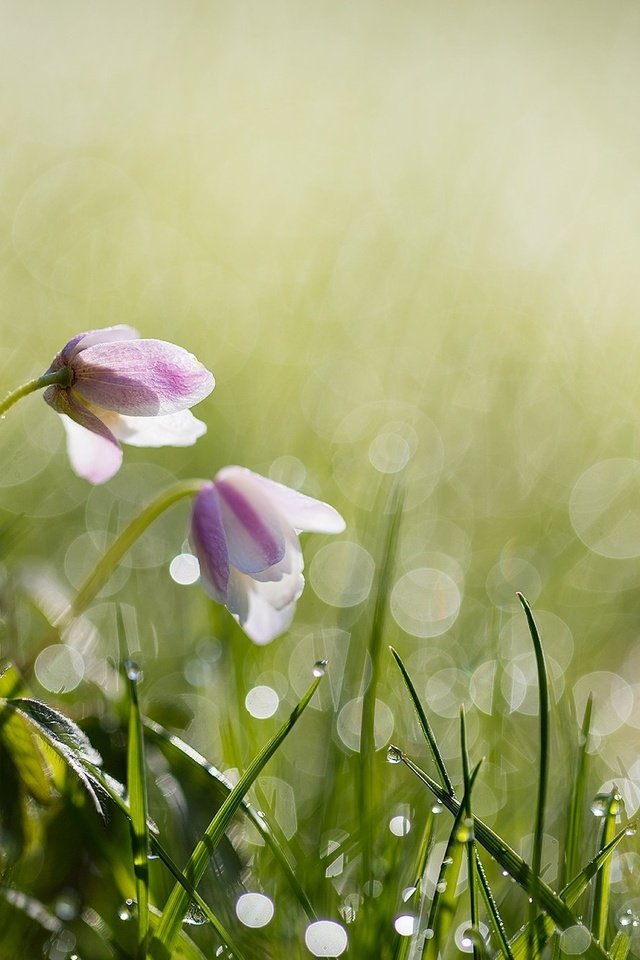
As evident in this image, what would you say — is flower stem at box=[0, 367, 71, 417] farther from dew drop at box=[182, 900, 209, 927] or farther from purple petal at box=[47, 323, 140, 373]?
dew drop at box=[182, 900, 209, 927]

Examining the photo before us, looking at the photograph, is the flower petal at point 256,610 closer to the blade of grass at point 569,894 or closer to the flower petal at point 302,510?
the flower petal at point 302,510

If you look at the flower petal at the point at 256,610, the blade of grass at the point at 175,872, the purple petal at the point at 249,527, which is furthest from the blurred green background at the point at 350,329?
the blade of grass at the point at 175,872

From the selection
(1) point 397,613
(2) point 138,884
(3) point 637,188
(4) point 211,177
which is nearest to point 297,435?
(1) point 397,613

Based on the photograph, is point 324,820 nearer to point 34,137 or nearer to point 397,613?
point 397,613

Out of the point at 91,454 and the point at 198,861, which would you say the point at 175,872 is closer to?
the point at 198,861

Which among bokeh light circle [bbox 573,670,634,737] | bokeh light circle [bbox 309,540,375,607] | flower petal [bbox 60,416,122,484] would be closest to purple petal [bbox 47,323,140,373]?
flower petal [bbox 60,416,122,484]

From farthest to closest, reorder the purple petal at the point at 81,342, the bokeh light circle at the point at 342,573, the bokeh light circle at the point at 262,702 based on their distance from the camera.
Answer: the bokeh light circle at the point at 342,573 → the bokeh light circle at the point at 262,702 → the purple petal at the point at 81,342

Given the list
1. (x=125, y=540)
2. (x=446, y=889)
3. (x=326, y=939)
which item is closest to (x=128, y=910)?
(x=326, y=939)

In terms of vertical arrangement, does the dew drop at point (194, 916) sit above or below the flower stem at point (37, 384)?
below

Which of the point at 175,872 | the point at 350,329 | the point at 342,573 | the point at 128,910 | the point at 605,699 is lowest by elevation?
the point at 350,329
